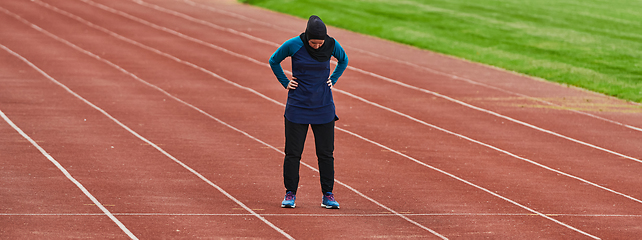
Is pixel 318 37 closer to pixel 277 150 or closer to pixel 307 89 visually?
pixel 307 89

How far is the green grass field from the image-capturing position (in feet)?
62.3

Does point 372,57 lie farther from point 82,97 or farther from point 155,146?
point 155,146

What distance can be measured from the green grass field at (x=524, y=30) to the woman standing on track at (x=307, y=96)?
34.8 ft

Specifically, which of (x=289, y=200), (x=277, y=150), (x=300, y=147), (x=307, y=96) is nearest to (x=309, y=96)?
(x=307, y=96)

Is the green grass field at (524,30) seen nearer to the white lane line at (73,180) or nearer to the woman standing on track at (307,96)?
the woman standing on track at (307,96)

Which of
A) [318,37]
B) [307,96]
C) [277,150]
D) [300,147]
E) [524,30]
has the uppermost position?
[318,37]

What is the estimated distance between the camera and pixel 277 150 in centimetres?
1075

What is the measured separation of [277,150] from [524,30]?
1605 cm

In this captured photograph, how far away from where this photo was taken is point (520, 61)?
800 inches

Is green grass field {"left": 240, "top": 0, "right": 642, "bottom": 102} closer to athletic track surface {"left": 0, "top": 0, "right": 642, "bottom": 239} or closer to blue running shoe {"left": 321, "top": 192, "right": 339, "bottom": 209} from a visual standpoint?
athletic track surface {"left": 0, "top": 0, "right": 642, "bottom": 239}

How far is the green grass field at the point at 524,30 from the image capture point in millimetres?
18984

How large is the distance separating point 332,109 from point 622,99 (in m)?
10.6

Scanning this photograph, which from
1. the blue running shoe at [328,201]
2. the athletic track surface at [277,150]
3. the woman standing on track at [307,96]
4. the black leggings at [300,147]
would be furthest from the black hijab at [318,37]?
the athletic track surface at [277,150]

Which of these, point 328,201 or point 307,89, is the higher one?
point 307,89
